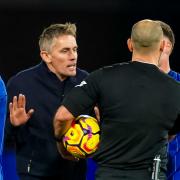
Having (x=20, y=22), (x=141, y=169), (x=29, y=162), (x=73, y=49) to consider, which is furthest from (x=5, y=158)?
(x=20, y=22)

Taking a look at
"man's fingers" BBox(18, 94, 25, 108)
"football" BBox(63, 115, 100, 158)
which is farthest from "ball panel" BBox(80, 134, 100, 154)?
"man's fingers" BBox(18, 94, 25, 108)

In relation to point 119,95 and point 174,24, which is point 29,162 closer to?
point 119,95

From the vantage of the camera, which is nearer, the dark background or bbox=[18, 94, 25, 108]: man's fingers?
bbox=[18, 94, 25, 108]: man's fingers

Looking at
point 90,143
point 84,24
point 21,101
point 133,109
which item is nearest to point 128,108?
point 133,109

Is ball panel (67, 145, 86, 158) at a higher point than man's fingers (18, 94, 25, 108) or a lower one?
lower

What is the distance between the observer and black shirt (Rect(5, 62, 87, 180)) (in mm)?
4168

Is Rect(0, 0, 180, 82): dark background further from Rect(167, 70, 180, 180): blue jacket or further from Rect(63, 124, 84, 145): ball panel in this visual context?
Rect(63, 124, 84, 145): ball panel

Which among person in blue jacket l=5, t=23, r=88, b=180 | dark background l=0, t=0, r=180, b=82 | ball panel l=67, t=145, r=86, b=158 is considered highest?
dark background l=0, t=0, r=180, b=82

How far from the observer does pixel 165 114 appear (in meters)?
3.47

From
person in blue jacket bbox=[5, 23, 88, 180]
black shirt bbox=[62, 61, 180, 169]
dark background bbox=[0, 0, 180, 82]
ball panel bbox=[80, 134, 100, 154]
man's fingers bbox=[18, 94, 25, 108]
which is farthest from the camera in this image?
dark background bbox=[0, 0, 180, 82]

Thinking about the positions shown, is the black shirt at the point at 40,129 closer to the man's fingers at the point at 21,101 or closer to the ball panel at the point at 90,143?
the man's fingers at the point at 21,101

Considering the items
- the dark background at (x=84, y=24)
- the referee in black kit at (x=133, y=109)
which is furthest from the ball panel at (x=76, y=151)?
the dark background at (x=84, y=24)

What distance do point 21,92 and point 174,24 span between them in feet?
8.97

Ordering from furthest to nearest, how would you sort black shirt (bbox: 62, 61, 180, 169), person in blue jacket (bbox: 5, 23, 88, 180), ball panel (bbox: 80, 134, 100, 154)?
person in blue jacket (bbox: 5, 23, 88, 180) → ball panel (bbox: 80, 134, 100, 154) → black shirt (bbox: 62, 61, 180, 169)
